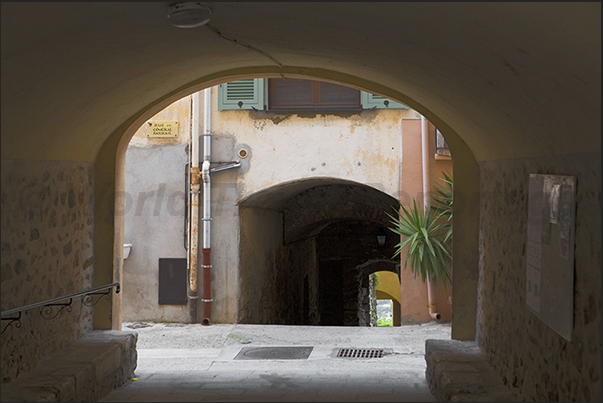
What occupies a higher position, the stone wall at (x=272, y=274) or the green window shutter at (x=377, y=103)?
the green window shutter at (x=377, y=103)

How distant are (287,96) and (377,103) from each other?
1.10 meters

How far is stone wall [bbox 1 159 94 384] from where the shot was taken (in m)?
3.54

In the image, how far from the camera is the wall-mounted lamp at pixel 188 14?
9.08 feet

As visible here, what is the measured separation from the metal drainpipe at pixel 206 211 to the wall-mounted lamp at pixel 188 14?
4887 mm

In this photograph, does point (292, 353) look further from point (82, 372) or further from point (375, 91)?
point (82, 372)

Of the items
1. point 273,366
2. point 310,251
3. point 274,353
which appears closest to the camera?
point 273,366

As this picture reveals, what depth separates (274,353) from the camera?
6438mm

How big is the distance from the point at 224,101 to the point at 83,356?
4.28 m

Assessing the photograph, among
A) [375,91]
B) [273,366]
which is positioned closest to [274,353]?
[273,366]

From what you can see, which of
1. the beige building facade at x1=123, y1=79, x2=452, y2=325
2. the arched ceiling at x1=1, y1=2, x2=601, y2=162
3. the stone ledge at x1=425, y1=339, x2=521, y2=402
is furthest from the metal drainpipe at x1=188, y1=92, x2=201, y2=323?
the stone ledge at x1=425, y1=339, x2=521, y2=402

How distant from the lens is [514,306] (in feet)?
12.2

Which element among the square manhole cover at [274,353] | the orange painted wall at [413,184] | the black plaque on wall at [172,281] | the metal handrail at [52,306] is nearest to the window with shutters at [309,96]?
the orange painted wall at [413,184]

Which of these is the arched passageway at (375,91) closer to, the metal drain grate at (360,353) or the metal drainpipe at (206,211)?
the metal drain grate at (360,353)

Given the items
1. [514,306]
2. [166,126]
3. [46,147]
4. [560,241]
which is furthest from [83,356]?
A: [166,126]
